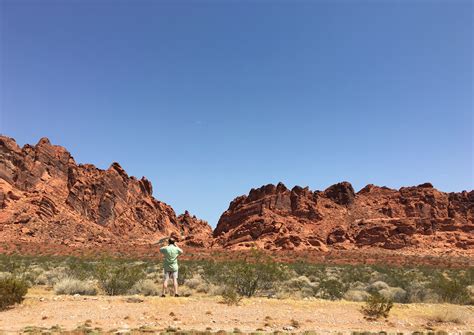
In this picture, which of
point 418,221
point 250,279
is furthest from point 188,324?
point 418,221

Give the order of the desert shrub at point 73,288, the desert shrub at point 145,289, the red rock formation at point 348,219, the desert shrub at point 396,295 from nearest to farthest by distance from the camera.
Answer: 1. the desert shrub at point 73,288
2. the desert shrub at point 145,289
3. the desert shrub at point 396,295
4. the red rock formation at point 348,219

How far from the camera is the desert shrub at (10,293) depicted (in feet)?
38.3

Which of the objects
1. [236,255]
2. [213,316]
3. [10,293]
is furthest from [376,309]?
[236,255]

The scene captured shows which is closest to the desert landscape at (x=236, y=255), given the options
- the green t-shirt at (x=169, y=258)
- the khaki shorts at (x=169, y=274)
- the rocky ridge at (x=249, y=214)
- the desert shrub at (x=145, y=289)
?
the desert shrub at (x=145, y=289)

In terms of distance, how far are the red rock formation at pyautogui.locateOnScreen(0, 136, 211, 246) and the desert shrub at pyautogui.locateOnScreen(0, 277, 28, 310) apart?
58.6 meters

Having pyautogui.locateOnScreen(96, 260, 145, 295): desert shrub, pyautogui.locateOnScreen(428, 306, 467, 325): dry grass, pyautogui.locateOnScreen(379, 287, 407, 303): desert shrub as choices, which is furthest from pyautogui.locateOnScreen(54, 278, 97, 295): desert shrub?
pyautogui.locateOnScreen(428, 306, 467, 325): dry grass

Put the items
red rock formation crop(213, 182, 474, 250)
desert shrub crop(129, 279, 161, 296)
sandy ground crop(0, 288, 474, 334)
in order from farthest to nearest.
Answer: red rock formation crop(213, 182, 474, 250) → desert shrub crop(129, 279, 161, 296) → sandy ground crop(0, 288, 474, 334)

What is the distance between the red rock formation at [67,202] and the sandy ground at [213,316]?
59.9m

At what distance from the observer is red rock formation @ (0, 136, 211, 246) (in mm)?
70125

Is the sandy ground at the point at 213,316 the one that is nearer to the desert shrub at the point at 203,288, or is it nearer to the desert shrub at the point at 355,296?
the desert shrub at the point at 355,296

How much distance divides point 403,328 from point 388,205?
7725 cm

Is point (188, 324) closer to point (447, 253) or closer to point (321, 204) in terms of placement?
point (447, 253)

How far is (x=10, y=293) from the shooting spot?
39.0 ft

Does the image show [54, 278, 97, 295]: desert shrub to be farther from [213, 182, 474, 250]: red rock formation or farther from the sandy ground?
[213, 182, 474, 250]: red rock formation
